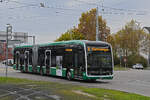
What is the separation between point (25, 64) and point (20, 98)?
20.5m

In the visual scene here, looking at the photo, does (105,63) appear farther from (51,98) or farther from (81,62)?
(51,98)

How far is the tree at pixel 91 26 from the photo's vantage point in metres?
59.9

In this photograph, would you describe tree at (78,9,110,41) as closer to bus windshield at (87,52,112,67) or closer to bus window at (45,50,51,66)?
bus window at (45,50,51,66)

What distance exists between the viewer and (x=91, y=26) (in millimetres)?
60375

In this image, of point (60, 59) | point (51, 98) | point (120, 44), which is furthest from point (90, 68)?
point (120, 44)

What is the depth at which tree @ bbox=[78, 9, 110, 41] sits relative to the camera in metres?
59.9

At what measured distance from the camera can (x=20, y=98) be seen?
41.7 feet

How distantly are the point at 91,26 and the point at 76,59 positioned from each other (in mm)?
37830

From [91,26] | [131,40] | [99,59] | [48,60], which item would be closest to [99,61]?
[99,59]

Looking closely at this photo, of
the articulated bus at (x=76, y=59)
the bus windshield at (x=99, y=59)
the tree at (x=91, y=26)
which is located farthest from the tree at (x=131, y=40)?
the bus windshield at (x=99, y=59)

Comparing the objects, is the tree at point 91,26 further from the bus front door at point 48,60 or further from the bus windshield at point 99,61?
the bus windshield at point 99,61

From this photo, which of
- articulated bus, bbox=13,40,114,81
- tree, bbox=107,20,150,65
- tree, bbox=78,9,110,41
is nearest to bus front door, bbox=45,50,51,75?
articulated bus, bbox=13,40,114,81

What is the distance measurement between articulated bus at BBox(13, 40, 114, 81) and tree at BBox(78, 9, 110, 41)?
30.2 metres

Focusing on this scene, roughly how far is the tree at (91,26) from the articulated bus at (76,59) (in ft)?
99.1
